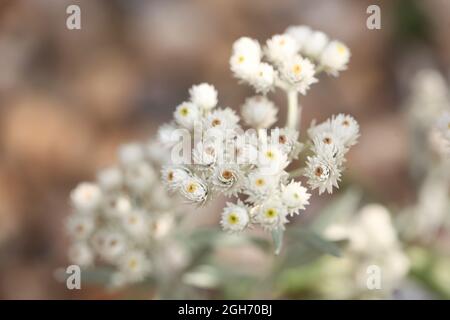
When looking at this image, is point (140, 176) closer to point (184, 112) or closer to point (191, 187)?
point (184, 112)

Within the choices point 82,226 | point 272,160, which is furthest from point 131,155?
point 272,160

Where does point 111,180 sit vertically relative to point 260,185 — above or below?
above

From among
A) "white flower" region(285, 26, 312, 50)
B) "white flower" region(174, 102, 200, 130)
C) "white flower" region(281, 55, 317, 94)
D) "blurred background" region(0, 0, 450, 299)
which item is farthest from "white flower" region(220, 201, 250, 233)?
"blurred background" region(0, 0, 450, 299)

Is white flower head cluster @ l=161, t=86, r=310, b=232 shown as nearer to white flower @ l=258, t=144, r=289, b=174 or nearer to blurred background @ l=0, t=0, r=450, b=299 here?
white flower @ l=258, t=144, r=289, b=174

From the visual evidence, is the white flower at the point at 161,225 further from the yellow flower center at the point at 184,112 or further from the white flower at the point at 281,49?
the white flower at the point at 281,49

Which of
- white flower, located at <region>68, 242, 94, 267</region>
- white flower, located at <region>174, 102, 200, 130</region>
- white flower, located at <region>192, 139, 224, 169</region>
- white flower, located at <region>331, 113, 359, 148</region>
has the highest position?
white flower, located at <region>174, 102, 200, 130</region>

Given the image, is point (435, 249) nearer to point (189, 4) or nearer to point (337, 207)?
point (337, 207)
